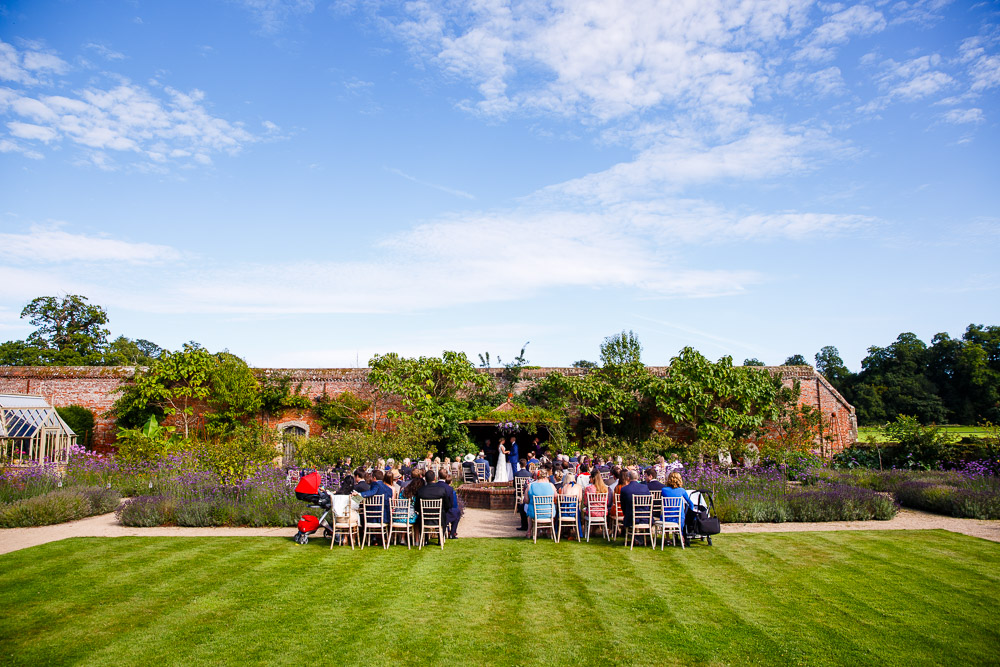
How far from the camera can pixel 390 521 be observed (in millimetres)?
9484

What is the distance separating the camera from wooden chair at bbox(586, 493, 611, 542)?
9.98 meters

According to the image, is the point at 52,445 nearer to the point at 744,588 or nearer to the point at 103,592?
the point at 103,592

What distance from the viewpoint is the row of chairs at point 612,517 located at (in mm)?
9305

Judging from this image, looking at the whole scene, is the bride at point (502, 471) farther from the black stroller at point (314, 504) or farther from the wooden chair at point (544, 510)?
the black stroller at point (314, 504)

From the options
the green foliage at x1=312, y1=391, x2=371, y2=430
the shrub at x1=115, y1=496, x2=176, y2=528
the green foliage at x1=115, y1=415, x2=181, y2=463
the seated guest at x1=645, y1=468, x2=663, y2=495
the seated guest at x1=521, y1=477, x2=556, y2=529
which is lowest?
the shrub at x1=115, y1=496, x2=176, y2=528

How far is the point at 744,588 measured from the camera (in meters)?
7.11

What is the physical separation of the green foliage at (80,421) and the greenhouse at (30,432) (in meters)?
0.82

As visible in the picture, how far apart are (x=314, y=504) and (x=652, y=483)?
5251 mm

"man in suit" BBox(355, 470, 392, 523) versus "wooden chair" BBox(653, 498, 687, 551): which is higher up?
"man in suit" BBox(355, 470, 392, 523)

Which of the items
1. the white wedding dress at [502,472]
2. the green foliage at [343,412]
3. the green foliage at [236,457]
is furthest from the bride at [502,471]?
the green foliage at [236,457]

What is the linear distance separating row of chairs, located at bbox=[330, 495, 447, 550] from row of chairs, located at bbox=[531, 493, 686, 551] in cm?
155

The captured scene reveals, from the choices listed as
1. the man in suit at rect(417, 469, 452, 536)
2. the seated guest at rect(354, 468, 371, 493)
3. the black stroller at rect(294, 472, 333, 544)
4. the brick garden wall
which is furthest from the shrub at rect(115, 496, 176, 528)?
the brick garden wall

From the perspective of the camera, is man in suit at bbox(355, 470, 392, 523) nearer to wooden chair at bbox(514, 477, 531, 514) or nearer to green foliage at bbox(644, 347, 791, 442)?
wooden chair at bbox(514, 477, 531, 514)

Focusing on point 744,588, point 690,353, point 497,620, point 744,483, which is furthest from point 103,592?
point 690,353
